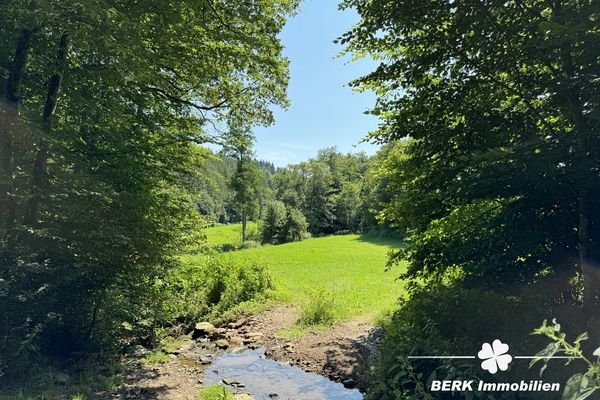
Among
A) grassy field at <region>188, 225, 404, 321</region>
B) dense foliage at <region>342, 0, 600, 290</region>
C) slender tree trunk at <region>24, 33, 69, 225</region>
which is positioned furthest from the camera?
grassy field at <region>188, 225, 404, 321</region>

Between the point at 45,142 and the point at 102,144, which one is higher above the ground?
the point at 102,144

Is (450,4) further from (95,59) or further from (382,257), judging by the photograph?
(382,257)

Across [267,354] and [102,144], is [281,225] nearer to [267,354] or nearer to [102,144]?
[267,354]

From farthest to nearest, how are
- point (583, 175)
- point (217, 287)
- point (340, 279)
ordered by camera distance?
point (340, 279)
point (217, 287)
point (583, 175)

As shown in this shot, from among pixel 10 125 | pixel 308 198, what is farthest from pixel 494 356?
pixel 308 198

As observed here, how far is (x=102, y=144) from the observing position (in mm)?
7930

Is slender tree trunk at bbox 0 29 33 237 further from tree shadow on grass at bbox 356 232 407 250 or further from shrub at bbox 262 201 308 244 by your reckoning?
shrub at bbox 262 201 308 244

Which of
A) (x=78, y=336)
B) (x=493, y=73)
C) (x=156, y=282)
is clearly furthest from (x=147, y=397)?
(x=493, y=73)

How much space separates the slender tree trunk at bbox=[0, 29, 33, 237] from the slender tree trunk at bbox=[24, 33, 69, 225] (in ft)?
0.94

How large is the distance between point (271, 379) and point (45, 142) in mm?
6354

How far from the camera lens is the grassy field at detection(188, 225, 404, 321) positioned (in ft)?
42.5

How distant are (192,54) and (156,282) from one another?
5620 millimetres

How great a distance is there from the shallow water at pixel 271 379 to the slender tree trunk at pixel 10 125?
499cm

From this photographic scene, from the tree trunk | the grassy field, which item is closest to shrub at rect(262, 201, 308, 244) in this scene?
the grassy field
